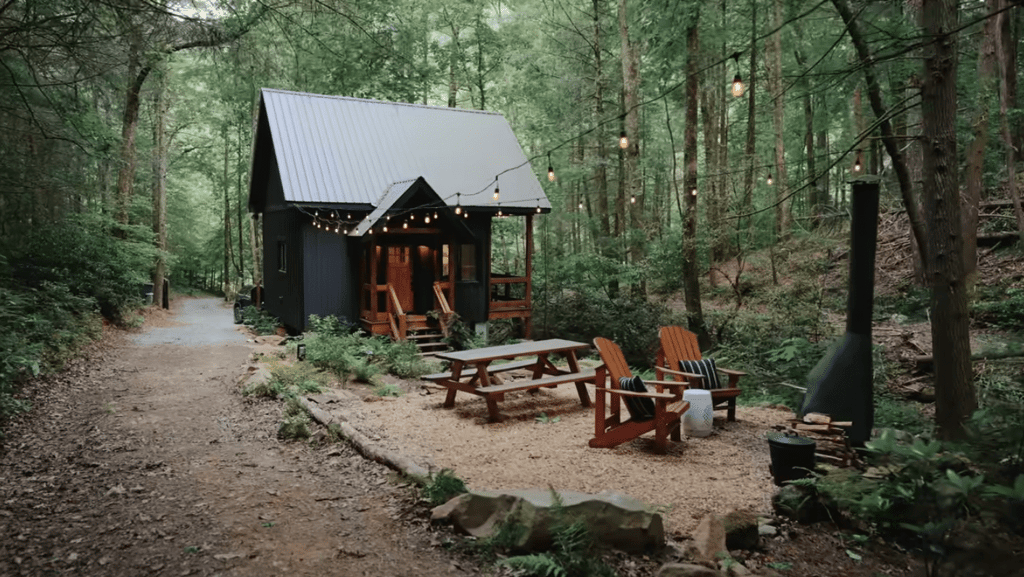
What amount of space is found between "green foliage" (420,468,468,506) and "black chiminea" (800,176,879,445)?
381 cm

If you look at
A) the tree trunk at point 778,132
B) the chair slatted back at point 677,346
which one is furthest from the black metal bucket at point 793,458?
the tree trunk at point 778,132

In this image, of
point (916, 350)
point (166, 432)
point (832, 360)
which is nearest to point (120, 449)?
point (166, 432)

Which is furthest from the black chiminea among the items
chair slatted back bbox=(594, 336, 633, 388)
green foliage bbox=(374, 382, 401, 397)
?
green foliage bbox=(374, 382, 401, 397)

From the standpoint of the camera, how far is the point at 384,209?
505 inches

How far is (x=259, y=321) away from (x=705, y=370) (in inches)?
519

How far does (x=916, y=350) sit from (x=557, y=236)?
1822 centimetres

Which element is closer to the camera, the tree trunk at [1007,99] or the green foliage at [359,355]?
the green foliage at [359,355]

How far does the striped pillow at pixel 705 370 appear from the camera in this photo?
23.8ft

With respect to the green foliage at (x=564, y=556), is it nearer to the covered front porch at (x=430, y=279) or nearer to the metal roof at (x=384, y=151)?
the covered front porch at (x=430, y=279)

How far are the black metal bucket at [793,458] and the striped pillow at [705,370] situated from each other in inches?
88.9

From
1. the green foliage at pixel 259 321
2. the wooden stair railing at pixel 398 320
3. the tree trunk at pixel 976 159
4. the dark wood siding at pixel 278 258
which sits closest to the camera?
the tree trunk at pixel 976 159

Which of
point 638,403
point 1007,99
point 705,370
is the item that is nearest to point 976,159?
point 1007,99

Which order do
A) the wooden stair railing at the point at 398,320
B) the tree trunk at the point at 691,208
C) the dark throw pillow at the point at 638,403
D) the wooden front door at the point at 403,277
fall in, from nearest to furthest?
the dark throw pillow at the point at 638,403 → the tree trunk at the point at 691,208 → the wooden stair railing at the point at 398,320 → the wooden front door at the point at 403,277

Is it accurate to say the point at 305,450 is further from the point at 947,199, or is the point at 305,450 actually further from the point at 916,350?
the point at 916,350
